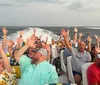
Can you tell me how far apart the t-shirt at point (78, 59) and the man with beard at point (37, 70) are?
5.88 ft

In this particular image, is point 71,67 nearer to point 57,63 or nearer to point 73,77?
point 73,77

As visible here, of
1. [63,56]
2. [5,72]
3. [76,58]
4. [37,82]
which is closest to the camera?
[37,82]

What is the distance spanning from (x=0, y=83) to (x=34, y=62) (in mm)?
679

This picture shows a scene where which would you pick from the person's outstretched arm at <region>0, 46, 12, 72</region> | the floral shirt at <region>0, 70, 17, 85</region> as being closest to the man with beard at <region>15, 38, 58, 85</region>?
Result: the person's outstretched arm at <region>0, 46, 12, 72</region>

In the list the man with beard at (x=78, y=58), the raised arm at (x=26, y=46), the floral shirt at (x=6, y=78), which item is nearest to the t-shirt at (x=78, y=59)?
the man with beard at (x=78, y=58)

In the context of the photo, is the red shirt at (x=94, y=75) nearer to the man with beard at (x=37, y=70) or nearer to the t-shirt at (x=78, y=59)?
the man with beard at (x=37, y=70)

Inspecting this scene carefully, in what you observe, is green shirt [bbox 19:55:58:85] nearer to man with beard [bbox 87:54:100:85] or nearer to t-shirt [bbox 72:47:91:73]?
man with beard [bbox 87:54:100:85]

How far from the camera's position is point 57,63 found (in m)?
7.78

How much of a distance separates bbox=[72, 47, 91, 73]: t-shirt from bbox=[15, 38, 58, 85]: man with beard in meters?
1.79

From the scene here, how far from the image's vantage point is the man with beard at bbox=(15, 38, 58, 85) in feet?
14.7

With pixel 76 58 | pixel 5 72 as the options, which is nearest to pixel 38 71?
pixel 5 72

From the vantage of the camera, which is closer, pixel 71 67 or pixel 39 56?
pixel 39 56

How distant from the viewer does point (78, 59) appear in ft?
20.7

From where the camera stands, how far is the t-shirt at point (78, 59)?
6270 millimetres
